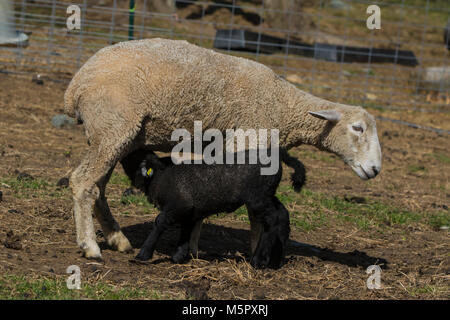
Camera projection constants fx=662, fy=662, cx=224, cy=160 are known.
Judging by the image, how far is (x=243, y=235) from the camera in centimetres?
673

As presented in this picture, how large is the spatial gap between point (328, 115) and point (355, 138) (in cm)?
33

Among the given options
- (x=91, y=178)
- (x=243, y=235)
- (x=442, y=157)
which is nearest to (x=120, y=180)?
(x=243, y=235)

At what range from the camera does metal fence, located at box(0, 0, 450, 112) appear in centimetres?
1298

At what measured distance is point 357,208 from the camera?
7.88 m

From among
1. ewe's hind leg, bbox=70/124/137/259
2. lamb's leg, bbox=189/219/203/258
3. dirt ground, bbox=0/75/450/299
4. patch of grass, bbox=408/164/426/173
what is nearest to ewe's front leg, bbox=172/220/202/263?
dirt ground, bbox=0/75/450/299

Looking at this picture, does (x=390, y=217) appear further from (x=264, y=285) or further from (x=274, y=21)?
(x=274, y=21)

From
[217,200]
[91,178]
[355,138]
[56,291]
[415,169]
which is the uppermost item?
[355,138]

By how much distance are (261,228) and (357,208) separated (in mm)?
2467

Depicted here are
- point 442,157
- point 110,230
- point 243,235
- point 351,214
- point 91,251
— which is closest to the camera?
point 91,251

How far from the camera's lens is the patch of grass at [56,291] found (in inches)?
165

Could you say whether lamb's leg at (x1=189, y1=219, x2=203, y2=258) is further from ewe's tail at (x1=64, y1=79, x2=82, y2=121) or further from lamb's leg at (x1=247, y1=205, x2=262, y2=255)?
ewe's tail at (x1=64, y1=79, x2=82, y2=121)

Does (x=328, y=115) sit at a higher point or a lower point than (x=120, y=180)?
higher

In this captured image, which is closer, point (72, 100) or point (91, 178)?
point (91, 178)

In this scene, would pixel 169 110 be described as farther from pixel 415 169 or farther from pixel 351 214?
pixel 415 169
